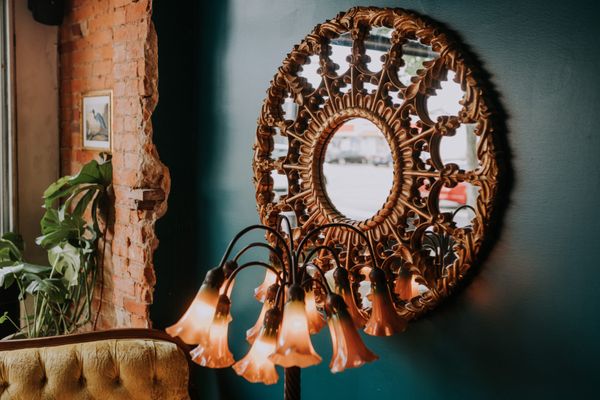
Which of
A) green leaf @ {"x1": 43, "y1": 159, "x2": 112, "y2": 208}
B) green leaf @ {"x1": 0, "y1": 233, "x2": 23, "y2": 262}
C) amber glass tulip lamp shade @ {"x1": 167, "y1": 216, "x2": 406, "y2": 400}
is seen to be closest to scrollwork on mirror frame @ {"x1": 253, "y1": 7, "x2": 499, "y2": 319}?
amber glass tulip lamp shade @ {"x1": 167, "y1": 216, "x2": 406, "y2": 400}

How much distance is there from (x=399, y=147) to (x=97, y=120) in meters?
1.86

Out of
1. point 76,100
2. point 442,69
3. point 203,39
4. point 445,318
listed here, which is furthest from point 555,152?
point 76,100

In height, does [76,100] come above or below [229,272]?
above

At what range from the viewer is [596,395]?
1.39 meters

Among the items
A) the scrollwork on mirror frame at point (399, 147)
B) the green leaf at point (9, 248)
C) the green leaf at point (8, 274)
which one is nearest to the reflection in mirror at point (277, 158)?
the scrollwork on mirror frame at point (399, 147)

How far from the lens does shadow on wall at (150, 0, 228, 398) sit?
2.70 metres

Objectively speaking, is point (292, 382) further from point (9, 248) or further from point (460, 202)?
point (9, 248)

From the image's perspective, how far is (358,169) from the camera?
1.93m

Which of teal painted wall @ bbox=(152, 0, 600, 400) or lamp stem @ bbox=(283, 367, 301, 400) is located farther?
lamp stem @ bbox=(283, 367, 301, 400)

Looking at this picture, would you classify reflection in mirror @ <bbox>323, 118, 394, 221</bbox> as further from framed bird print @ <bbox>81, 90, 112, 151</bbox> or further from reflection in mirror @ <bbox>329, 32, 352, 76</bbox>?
framed bird print @ <bbox>81, 90, 112, 151</bbox>

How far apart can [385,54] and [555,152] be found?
63 cm

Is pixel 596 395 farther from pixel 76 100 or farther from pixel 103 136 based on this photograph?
pixel 76 100

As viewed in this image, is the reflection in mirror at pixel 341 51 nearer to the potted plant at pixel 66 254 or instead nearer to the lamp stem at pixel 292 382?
→ the lamp stem at pixel 292 382

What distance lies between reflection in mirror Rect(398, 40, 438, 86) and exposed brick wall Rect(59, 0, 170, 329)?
134 centimetres
